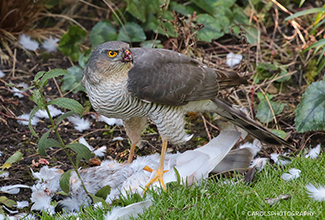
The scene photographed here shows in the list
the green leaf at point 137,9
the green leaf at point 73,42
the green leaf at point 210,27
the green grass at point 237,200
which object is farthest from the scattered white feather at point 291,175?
the green leaf at point 73,42

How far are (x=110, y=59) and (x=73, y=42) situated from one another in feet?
7.58

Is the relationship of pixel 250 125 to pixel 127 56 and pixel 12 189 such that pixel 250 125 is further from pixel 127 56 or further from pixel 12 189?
pixel 12 189

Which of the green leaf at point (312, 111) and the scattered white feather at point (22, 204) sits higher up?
the green leaf at point (312, 111)

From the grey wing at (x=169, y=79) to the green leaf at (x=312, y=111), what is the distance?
998 mm

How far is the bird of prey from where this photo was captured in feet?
10.7

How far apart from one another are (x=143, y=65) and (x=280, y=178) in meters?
1.48

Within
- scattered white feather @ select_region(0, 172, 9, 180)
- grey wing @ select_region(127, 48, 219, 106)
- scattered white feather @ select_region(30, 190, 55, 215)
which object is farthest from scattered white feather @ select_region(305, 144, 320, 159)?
scattered white feather @ select_region(0, 172, 9, 180)

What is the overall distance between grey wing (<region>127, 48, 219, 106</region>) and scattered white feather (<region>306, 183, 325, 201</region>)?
126 cm

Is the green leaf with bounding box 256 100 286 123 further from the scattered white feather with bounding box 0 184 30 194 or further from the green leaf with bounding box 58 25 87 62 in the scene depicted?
the scattered white feather with bounding box 0 184 30 194

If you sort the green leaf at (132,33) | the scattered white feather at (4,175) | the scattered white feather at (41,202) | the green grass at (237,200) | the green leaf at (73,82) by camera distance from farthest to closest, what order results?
the green leaf at (132,33), the green leaf at (73,82), the scattered white feather at (4,175), the scattered white feather at (41,202), the green grass at (237,200)

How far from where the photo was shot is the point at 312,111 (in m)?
4.16

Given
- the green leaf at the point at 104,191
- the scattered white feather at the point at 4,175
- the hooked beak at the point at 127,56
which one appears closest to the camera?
the hooked beak at the point at 127,56

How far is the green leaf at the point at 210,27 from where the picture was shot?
5.51 meters

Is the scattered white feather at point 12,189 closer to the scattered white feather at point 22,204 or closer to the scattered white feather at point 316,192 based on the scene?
the scattered white feather at point 22,204
